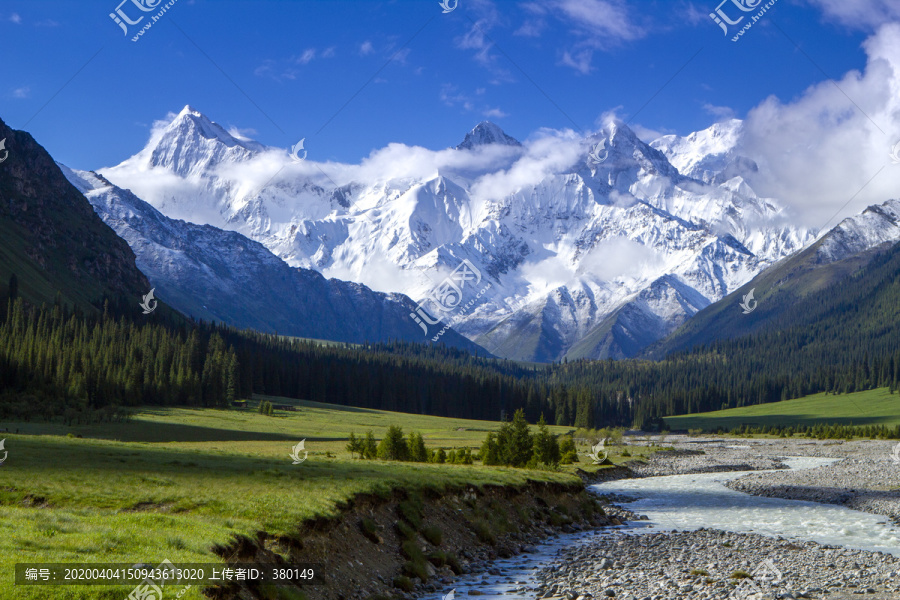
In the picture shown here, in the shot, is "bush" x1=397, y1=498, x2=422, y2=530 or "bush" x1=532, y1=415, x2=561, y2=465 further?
"bush" x1=532, y1=415, x2=561, y2=465

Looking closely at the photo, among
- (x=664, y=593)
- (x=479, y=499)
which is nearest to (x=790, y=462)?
(x=479, y=499)

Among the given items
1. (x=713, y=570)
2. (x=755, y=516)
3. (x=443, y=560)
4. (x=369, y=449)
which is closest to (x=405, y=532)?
(x=443, y=560)

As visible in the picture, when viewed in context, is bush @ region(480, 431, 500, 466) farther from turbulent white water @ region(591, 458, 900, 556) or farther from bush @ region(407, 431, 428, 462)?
turbulent white water @ region(591, 458, 900, 556)

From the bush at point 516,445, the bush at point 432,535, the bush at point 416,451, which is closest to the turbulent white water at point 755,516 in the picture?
the bush at point 516,445

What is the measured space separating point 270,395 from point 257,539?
184118 mm

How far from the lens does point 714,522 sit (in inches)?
1871

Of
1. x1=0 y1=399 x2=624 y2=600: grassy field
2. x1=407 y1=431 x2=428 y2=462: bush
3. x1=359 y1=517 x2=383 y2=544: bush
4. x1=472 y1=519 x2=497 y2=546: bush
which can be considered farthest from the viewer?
x1=407 y1=431 x2=428 y2=462: bush

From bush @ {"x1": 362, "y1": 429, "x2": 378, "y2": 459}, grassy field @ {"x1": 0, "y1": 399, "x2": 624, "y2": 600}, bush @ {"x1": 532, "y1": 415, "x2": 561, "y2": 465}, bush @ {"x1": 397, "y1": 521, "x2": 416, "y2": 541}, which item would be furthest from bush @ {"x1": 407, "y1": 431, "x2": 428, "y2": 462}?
bush @ {"x1": 397, "y1": 521, "x2": 416, "y2": 541}

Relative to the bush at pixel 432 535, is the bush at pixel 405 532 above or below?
above

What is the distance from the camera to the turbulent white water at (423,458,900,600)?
29.8 m

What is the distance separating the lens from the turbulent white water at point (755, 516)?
136ft

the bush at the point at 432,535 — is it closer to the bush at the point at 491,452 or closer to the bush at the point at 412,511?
the bush at the point at 412,511

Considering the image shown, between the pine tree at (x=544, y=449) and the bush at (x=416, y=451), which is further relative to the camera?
the pine tree at (x=544, y=449)

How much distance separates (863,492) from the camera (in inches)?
2512
